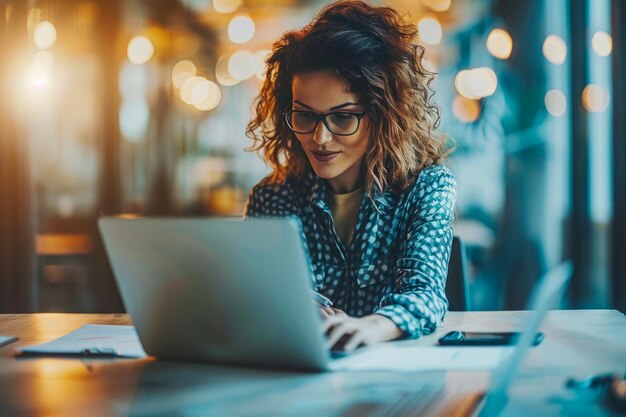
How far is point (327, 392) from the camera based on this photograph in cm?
90

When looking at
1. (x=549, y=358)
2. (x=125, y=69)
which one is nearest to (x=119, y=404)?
(x=549, y=358)

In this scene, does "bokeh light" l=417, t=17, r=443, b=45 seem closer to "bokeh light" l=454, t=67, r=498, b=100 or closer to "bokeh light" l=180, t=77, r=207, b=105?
"bokeh light" l=454, t=67, r=498, b=100

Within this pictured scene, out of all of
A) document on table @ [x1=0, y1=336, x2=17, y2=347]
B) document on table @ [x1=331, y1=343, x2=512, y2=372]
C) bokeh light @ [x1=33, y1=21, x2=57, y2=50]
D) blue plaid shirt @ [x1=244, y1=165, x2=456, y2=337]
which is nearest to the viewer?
document on table @ [x1=331, y1=343, x2=512, y2=372]

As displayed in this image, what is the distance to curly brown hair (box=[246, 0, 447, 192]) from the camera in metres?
1.73

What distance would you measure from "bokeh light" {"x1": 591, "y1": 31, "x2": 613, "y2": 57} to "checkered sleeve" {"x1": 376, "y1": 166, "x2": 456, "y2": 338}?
2134 mm

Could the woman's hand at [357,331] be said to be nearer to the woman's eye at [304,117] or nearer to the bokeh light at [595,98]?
the woman's eye at [304,117]

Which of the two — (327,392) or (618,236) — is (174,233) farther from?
(618,236)

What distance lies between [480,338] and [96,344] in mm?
636

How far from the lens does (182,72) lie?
413 centimetres

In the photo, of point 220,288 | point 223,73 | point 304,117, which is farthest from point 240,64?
point 220,288

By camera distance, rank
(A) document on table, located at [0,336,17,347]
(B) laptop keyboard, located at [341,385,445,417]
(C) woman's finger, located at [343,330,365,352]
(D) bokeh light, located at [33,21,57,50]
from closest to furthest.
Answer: (B) laptop keyboard, located at [341,385,445,417], (C) woman's finger, located at [343,330,365,352], (A) document on table, located at [0,336,17,347], (D) bokeh light, located at [33,21,57,50]

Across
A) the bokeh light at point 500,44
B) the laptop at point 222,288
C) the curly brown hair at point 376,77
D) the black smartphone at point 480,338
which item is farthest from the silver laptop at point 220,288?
the bokeh light at point 500,44

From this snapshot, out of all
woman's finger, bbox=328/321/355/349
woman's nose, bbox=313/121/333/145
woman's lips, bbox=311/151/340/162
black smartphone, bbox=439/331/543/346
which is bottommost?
black smartphone, bbox=439/331/543/346

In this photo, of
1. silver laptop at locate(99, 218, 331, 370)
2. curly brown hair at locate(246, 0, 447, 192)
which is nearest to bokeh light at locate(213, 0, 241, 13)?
curly brown hair at locate(246, 0, 447, 192)
